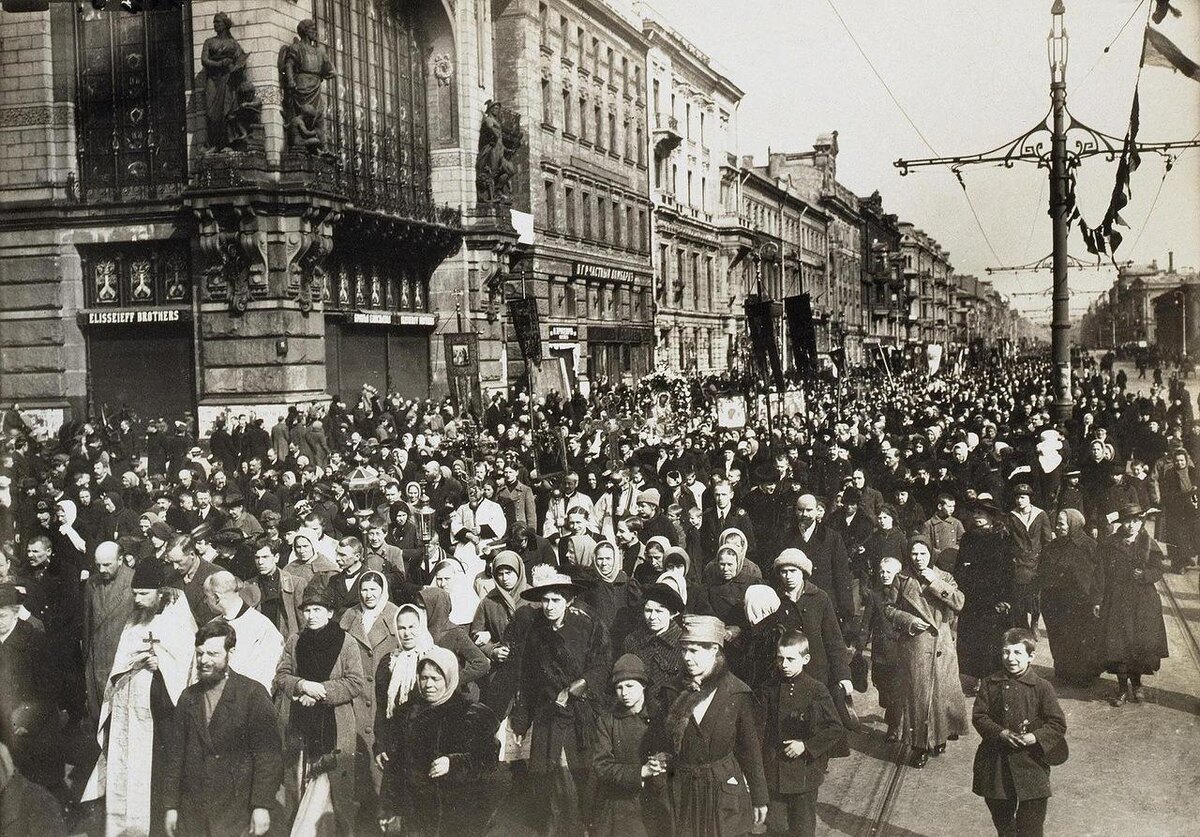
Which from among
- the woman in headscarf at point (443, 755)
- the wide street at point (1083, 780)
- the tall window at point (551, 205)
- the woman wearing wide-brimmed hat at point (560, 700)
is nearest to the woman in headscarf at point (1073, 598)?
the wide street at point (1083, 780)

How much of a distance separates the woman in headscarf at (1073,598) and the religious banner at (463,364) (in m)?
18.9

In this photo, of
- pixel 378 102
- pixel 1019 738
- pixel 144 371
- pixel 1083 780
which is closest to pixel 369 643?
pixel 1019 738

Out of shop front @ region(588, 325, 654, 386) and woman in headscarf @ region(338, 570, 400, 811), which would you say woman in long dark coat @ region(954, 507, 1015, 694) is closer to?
woman in headscarf @ region(338, 570, 400, 811)

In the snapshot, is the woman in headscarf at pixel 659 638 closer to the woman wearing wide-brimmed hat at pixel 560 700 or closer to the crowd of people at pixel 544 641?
the crowd of people at pixel 544 641

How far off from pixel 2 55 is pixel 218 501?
15.9 m

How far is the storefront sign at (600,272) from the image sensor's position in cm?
4088

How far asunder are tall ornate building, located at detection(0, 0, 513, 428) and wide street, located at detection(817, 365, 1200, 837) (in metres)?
16.8

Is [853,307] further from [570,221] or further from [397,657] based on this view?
[397,657]

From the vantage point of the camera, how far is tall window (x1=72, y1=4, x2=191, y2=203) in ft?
76.7

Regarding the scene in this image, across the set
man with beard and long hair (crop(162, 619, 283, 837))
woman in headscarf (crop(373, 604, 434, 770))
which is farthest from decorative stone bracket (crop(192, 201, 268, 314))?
man with beard and long hair (crop(162, 619, 283, 837))

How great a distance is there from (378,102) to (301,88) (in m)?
6.64

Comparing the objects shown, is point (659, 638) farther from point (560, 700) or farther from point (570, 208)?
point (570, 208)

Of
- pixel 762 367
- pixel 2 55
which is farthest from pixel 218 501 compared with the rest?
pixel 2 55

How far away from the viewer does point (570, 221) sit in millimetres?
41312
